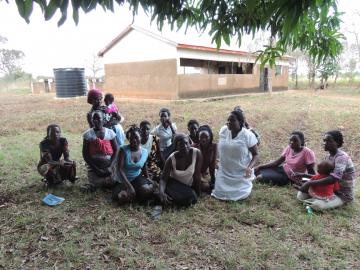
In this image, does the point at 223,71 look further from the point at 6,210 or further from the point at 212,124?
the point at 6,210

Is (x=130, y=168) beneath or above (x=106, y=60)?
beneath

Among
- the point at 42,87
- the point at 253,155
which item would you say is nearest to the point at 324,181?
the point at 253,155

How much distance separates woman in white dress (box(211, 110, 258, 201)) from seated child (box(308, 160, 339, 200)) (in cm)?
74

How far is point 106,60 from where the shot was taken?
17.8 metres

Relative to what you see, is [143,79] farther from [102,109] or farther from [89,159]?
[89,159]

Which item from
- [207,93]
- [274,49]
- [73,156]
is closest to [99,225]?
[274,49]

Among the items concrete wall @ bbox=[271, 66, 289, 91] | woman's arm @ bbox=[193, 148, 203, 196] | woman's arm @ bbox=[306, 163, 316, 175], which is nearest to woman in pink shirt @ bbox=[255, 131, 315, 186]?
woman's arm @ bbox=[306, 163, 316, 175]

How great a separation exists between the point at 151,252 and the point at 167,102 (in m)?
11.8

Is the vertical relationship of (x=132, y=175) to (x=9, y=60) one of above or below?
below

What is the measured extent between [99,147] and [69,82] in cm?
1507

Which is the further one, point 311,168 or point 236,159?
point 311,168

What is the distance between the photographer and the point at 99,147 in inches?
177

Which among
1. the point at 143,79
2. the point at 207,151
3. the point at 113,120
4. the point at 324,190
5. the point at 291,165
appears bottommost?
the point at 324,190

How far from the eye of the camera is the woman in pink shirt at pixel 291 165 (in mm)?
4504
